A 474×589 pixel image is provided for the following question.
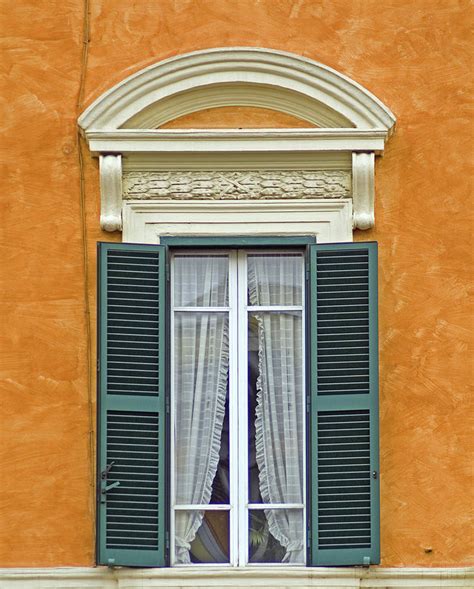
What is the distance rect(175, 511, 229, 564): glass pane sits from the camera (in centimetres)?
1345

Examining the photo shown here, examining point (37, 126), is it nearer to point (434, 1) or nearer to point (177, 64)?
point (177, 64)

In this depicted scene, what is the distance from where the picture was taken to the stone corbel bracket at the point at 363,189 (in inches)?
→ 538

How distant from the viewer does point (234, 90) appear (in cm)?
1380

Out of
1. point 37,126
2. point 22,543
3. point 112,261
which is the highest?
point 37,126

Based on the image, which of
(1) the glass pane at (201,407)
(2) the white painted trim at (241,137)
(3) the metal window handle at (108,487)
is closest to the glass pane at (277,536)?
(1) the glass pane at (201,407)

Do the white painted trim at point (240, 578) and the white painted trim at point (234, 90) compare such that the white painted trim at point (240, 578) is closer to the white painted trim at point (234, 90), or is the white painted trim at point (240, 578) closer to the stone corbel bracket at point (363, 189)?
the stone corbel bracket at point (363, 189)

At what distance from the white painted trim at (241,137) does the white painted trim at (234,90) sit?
10 centimetres

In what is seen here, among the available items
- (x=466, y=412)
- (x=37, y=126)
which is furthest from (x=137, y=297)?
(x=466, y=412)

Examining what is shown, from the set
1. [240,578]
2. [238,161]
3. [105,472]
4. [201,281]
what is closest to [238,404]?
[201,281]

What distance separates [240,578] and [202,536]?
A: 388 millimetres

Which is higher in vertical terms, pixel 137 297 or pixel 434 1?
pixel 434 1

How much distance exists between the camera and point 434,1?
547 inches

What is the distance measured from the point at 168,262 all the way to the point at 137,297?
0.33 meters

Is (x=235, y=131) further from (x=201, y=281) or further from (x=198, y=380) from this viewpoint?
(x=198, y=380)
